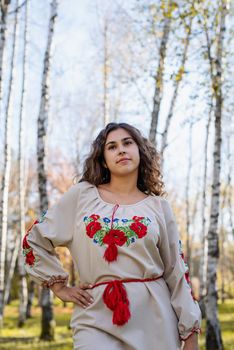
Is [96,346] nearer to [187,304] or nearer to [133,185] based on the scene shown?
[187,304]

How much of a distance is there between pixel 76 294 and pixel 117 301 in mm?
289

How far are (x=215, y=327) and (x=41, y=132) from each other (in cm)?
481

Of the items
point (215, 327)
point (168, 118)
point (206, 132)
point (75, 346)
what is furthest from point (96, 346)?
point (206, 132)

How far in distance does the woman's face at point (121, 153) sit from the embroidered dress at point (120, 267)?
0.19 metres

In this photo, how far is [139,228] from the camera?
2766 mm

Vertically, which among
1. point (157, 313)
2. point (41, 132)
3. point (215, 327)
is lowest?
point (215, 327)

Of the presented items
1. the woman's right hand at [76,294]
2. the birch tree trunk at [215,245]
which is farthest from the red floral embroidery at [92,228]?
the birch tree trunk at [215,245]

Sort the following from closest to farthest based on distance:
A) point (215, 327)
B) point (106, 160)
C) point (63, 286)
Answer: point (63, 286) → point (106, 160) → point (215, 327)

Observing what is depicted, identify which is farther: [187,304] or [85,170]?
[85,170]

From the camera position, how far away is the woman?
2.62 meters

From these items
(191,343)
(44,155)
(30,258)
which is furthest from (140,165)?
(44,155)

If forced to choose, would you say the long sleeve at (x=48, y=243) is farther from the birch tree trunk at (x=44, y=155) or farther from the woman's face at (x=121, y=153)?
the birch tree trunk at (x=44, y=155)

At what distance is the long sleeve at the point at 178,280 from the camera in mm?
2711

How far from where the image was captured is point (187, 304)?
274 cm
